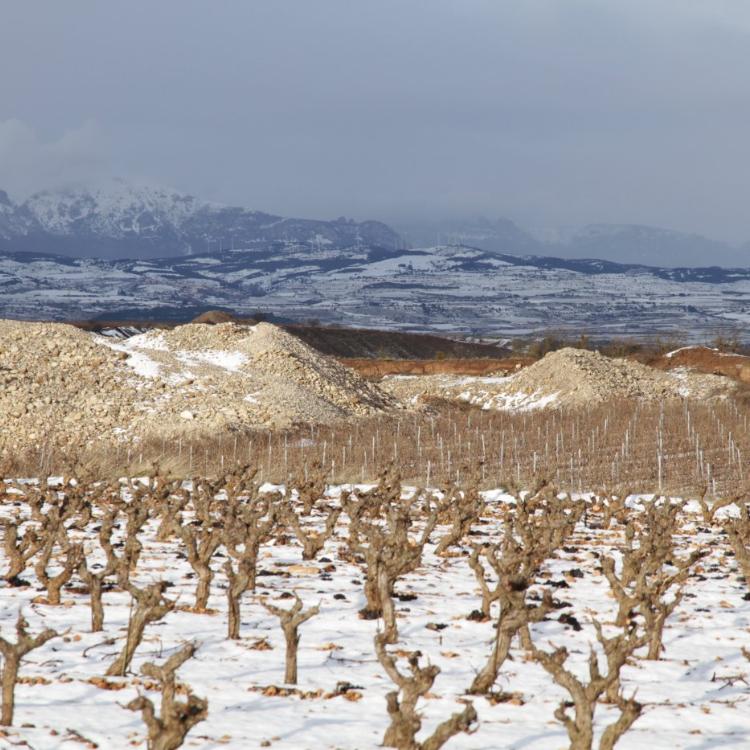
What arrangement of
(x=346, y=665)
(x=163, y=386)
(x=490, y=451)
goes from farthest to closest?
(x=163, y=386) < (x=490, y=451) < (x=346, y=665)

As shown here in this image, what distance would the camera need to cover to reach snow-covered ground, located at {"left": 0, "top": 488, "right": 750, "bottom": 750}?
6945 millimetres

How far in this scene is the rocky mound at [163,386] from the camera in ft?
104

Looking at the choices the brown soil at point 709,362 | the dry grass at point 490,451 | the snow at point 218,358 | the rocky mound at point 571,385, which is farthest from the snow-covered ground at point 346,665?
the brown soil at point 709,362

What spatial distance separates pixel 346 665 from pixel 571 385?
113ft

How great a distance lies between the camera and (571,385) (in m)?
42.0

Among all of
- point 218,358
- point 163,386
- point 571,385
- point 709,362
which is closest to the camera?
point 163,386

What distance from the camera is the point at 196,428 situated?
31.5 metres

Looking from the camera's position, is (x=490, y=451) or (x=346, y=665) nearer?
(x=346, y=665)

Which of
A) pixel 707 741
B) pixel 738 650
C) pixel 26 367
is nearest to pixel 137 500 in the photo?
pixel 738 650

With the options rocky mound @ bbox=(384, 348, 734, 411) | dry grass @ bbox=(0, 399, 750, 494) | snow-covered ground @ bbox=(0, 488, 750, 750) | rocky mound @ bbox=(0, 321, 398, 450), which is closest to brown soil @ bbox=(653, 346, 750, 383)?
rocky mound @ bbox=(384, 348, 734, 411)

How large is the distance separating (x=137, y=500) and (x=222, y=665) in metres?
6.15

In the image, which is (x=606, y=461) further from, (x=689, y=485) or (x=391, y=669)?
(x=391, y=669)

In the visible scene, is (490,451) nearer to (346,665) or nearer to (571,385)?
(571,385)

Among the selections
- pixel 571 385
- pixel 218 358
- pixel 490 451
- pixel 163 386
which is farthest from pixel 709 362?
pixel 163 386
